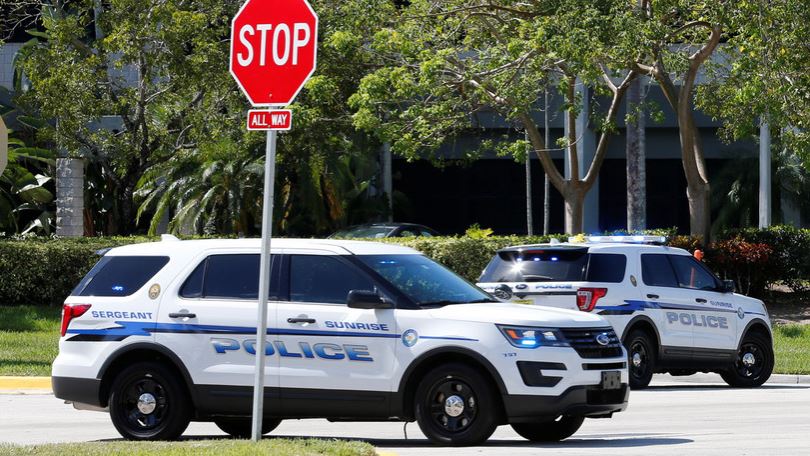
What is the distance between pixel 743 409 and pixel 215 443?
7.33 meters

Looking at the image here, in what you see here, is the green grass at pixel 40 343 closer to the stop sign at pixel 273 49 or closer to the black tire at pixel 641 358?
the black tire at pixel 641 358

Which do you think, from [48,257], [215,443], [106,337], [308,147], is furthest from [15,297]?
[215,443]

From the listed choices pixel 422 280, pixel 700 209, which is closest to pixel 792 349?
pixel 700 209

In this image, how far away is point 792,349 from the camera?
23500 millimetres

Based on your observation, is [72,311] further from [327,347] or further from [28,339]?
[28,339]

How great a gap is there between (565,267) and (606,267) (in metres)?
0.51

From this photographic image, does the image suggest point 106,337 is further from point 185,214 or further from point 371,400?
point 185,214

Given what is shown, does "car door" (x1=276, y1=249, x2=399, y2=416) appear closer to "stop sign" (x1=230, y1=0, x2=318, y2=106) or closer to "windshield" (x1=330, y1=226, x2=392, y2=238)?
"stop sign" (x1=230, y1=0, x2=318, y2=106)

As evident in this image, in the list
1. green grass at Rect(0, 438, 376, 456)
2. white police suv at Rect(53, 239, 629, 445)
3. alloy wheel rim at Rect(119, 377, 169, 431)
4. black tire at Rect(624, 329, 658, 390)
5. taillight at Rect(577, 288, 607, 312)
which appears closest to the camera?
green grass at Rect(0, 438, 376, 456)

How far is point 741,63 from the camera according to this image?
24.2 meters

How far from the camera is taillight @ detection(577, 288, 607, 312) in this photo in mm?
17328

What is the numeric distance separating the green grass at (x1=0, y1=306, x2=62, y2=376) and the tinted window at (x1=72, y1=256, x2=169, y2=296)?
701 cm

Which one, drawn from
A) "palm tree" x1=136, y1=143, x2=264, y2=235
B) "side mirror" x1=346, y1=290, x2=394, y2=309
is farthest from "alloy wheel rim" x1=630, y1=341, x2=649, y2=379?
"palm tree" x1=136, y1=143, x2=264, y2=235

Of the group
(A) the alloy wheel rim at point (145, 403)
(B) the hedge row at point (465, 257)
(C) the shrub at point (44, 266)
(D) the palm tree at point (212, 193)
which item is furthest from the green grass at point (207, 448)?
(D) the palm tree at point (212, 193)
